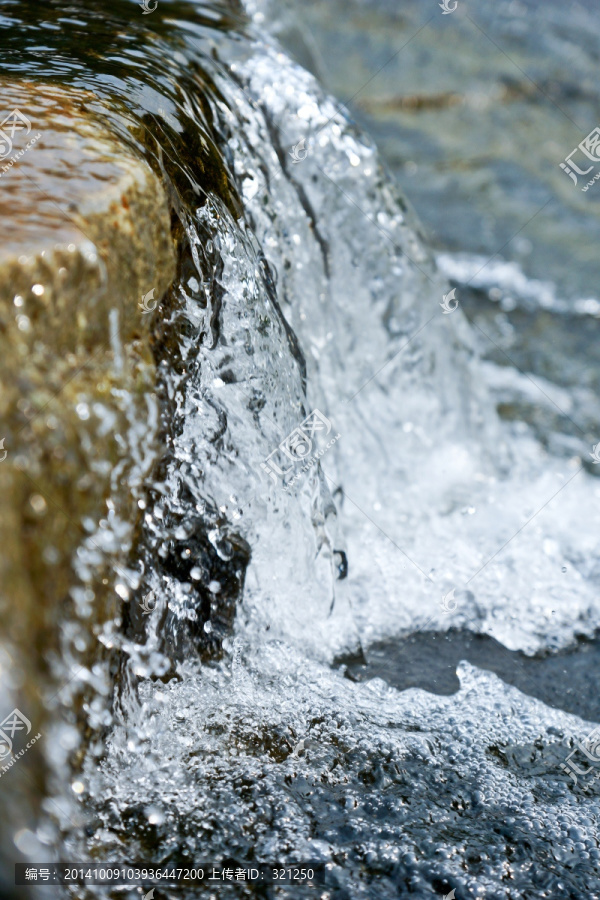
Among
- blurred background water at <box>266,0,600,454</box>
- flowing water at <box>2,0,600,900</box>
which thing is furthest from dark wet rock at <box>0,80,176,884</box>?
blurred background water at <box>266,0,600,454</box>

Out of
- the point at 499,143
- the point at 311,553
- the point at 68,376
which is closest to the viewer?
the point at 68,376

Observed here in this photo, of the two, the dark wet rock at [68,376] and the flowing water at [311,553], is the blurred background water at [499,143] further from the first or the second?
the dark wet rock at [68,376]

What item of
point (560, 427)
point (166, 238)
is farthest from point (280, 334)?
point (560, 427)

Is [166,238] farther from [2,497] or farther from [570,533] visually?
[570,533]

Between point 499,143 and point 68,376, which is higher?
point 68,376

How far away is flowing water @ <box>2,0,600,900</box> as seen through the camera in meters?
1.60

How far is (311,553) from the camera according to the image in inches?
84.1

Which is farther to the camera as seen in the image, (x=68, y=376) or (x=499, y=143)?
(x=499, y=143)
